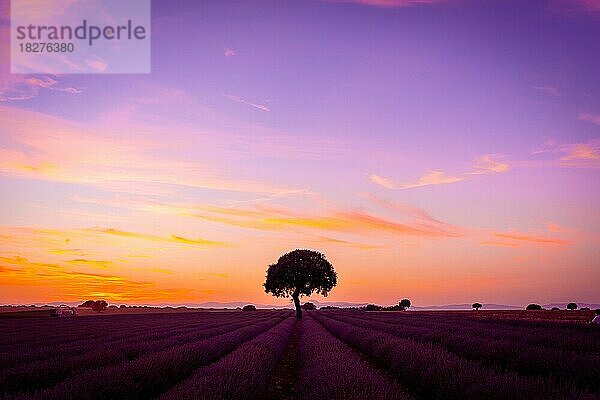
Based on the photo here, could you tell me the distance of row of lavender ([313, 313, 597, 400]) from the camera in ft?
15.9

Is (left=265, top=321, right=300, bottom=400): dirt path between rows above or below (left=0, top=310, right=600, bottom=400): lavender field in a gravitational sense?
below

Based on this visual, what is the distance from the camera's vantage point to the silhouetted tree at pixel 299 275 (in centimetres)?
4016

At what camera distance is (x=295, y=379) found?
9594 millimetres

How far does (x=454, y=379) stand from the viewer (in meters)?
6.07

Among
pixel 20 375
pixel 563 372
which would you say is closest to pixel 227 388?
pixel 20 375

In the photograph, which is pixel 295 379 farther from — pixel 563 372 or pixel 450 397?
pixel 563 372

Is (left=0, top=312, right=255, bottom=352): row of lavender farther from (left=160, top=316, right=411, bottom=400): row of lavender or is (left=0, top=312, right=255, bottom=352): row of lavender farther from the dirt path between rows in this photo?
(left=160, top=316, right=411, bottom=400): row of lavender

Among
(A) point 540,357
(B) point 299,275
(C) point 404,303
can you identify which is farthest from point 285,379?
(C) point 404,303

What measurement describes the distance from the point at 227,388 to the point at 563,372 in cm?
480

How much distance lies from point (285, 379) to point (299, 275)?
30603 millimetres

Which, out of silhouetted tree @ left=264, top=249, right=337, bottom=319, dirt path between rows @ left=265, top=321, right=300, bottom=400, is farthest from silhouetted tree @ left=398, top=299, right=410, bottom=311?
dirt path between rows @ left=265, top=321, right=300, bottom=400

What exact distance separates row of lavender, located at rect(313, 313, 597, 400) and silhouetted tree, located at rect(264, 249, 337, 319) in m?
28.3

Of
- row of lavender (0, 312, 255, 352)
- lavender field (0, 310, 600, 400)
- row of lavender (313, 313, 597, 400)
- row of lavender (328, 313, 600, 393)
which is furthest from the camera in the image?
row of lavender (0, 312, 255, 352)

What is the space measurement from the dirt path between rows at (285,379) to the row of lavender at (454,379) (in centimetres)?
207
